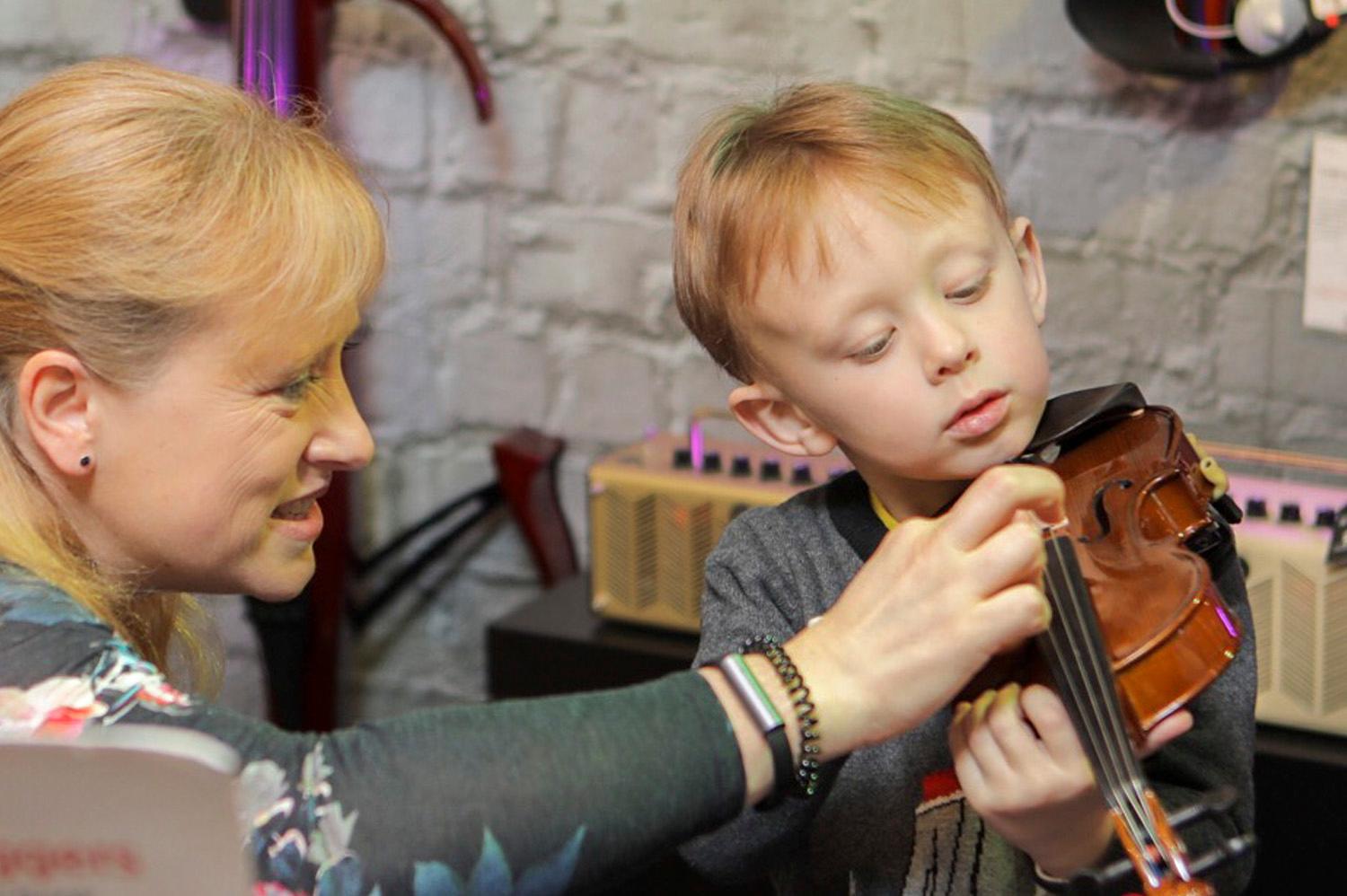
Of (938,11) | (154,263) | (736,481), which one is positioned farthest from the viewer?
(938,11)

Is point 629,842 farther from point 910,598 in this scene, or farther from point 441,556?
point 441,556

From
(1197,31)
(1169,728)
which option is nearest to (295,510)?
(1169,728)

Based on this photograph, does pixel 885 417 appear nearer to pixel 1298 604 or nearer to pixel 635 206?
pixel 1298 604

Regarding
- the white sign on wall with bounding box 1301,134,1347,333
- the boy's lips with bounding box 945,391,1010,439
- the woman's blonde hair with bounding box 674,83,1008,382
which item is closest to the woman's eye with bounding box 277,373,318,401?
the woman's blonde hair with bounding box 674,83,1008,382

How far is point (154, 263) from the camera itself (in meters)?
0.89

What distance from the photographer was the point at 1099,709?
2.74 feet

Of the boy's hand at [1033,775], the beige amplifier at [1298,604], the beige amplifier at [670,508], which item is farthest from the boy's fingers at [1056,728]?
the beige amplifier at [670,508]

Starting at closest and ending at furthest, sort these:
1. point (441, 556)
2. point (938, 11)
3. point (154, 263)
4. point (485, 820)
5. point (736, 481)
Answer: point (485, 820)
point (154, 263)
point (736, 481)
point (938, 11)
point (441, 556)

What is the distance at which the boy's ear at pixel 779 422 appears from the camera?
Answer: 108cm

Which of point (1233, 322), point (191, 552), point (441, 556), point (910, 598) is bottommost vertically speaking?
point (441, 556)

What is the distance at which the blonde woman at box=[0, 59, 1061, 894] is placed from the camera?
29.0 inches

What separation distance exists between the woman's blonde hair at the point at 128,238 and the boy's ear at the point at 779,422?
0.28m

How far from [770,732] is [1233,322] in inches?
47.2

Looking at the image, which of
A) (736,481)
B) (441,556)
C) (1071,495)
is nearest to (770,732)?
(1071,495)
